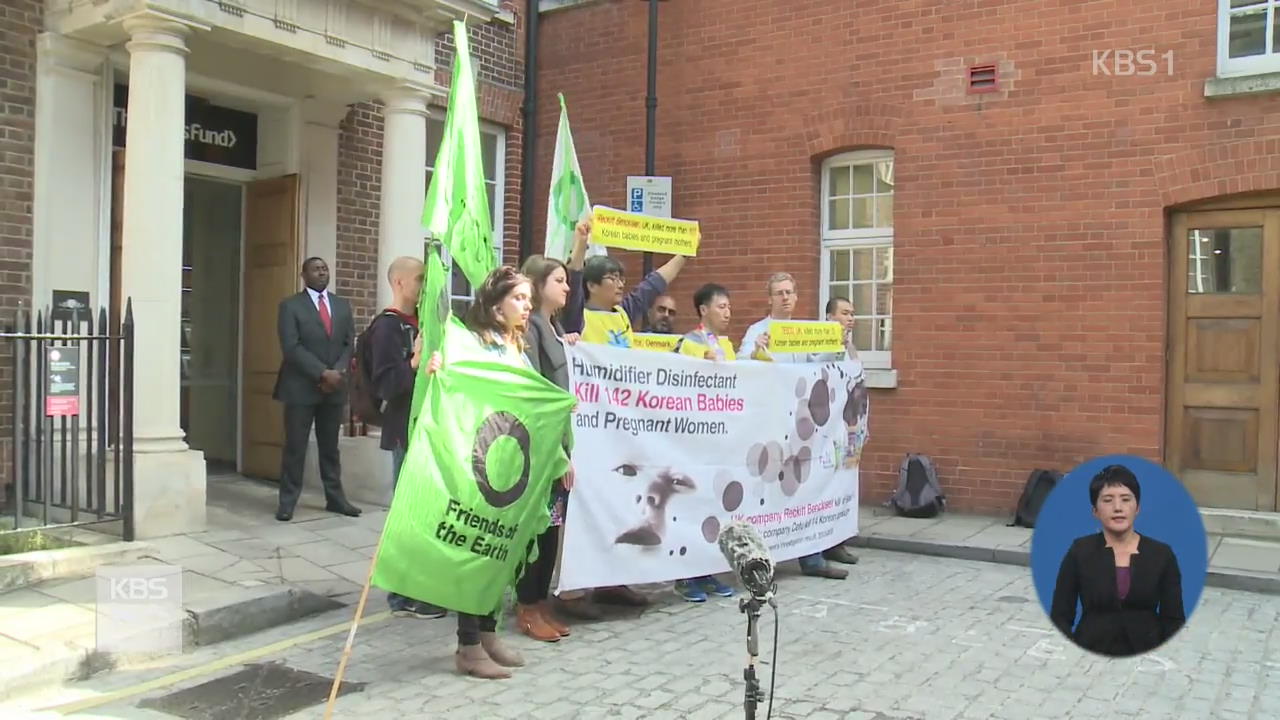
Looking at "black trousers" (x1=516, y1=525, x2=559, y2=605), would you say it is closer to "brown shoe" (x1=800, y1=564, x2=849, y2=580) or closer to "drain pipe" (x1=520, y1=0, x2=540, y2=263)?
"brown shoe" (x1=800, y1=564, x2=849, y2=580)

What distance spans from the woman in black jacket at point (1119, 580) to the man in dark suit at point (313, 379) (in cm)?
677

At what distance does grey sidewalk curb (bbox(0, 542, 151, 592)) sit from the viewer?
5715mm

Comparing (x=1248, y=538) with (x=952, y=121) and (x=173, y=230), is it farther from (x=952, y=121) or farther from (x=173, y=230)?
(x=173, y=230)

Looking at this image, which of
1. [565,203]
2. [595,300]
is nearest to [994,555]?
[595,300]

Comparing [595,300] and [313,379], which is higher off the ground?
[595,300]

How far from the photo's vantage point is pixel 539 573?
532 centimetres

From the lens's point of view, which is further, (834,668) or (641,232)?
(641,232)

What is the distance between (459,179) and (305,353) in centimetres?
370

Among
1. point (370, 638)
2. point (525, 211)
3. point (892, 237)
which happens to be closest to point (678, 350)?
point (370, 638)

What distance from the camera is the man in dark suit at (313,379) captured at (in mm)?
7715

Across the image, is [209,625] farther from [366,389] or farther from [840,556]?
[840,556]
